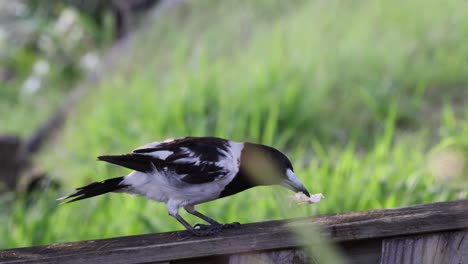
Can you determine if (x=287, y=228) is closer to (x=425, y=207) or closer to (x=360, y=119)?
(x=425, y=207)

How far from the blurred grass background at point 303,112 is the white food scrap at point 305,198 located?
1447 mm

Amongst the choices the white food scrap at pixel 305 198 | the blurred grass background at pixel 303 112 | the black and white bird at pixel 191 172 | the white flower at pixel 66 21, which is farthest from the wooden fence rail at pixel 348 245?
the white flower at pixel 66 21

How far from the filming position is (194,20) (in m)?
9.33

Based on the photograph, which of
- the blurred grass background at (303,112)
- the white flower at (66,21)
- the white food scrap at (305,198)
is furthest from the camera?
the white flower at (66,21)

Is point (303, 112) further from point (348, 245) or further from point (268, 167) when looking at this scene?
point (348, 245)

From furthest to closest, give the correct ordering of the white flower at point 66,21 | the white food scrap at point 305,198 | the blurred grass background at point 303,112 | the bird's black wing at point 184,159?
the white flower at point 66,21, the blurred grass background at point 303,112, the bird's black wing at point 184,159, the white food scrap at point 305,198

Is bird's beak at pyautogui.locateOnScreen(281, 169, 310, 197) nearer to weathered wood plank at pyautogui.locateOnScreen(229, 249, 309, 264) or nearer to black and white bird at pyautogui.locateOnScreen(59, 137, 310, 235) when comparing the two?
black and white bird at pyautogui.locateOnScreen(59, 137, 310, 235)

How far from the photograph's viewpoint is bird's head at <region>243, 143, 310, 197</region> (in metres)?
2.65

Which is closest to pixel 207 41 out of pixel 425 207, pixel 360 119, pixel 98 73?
pixel 98 73

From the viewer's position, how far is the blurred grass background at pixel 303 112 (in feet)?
14.2

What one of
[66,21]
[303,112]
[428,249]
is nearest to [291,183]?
[428,249]

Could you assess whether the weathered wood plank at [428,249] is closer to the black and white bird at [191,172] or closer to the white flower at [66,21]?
the black and white bird at [191,172]

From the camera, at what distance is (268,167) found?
9.09 feet

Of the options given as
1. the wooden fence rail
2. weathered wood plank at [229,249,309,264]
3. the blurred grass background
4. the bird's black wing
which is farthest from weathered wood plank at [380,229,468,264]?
the blurred grass background
